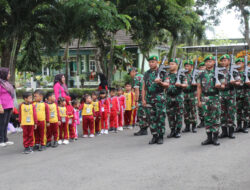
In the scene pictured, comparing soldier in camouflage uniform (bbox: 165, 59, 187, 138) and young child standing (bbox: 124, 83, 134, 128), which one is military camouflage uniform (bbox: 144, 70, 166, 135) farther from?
young child standing (bbox: 124, 83, 134, 128)

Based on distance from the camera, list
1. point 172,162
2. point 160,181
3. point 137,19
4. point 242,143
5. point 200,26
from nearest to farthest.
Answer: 1. point 160,181
2. point 172,162
3. point 242,143
4. point 137,19
5. point 200,26

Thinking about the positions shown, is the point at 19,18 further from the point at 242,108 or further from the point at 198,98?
the point at 242,108

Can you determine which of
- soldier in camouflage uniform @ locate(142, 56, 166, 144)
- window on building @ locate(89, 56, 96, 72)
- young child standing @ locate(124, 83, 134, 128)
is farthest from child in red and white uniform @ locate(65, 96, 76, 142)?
window on building @ locate(89, 56, 96, 72)

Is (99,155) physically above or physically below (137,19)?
below

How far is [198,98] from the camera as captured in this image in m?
7.95

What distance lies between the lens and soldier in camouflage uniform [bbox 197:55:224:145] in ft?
24.2

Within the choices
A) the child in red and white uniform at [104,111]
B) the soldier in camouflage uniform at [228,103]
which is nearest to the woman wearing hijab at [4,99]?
the child in red and white uniform at [104,111]

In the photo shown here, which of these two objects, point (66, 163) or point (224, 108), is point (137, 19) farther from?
point (66, 163)

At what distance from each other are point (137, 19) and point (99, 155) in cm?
1076

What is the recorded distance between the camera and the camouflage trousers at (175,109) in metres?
8.57

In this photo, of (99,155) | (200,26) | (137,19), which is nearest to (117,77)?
(200,26)

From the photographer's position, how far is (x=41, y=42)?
1492 centimetres

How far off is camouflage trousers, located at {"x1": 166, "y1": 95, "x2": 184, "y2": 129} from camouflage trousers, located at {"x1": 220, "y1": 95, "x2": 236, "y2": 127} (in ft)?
3.39

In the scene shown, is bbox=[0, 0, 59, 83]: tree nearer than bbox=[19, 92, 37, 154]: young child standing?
No
